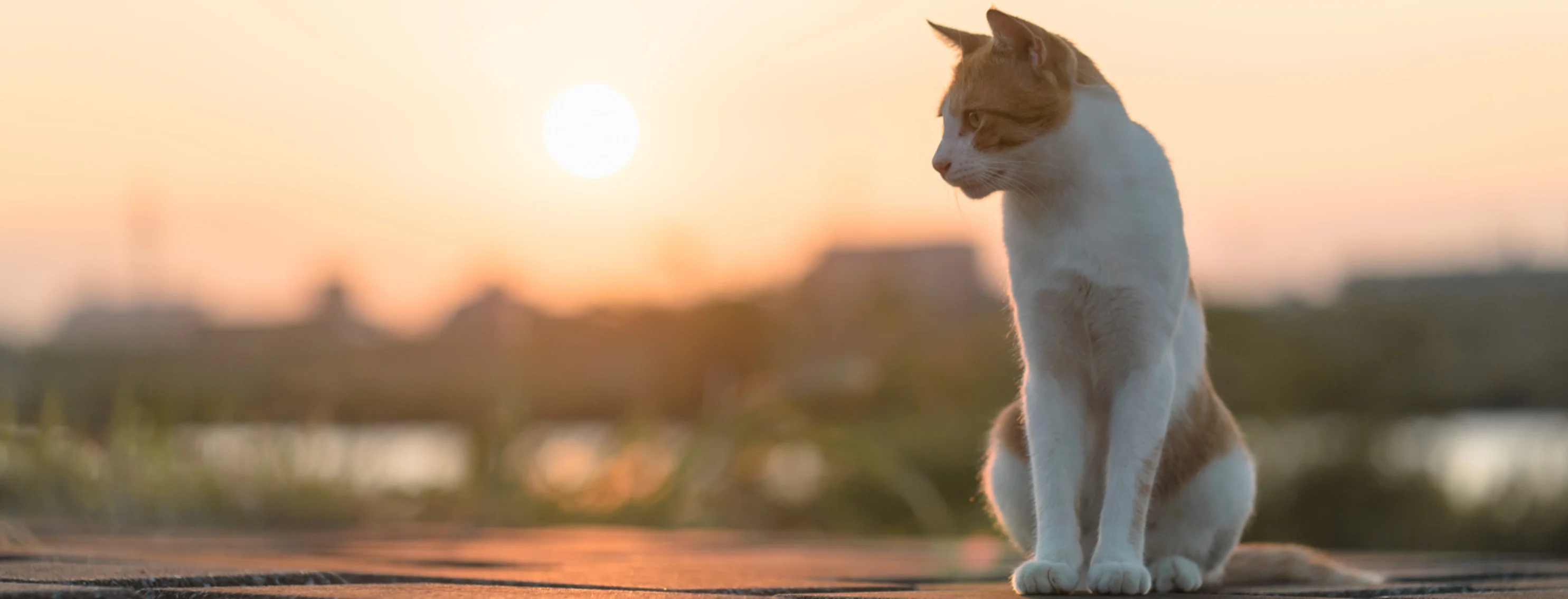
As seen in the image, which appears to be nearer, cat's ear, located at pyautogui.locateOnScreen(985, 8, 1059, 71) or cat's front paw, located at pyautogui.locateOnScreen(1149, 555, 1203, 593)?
cat's ear, located at pyautogui.locateOnScreen(985, 8, 1059, 71)

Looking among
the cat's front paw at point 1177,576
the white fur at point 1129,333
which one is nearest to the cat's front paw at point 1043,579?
the white fur at point 1129,333

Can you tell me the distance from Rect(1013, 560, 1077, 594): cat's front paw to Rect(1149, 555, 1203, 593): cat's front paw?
0.25 m

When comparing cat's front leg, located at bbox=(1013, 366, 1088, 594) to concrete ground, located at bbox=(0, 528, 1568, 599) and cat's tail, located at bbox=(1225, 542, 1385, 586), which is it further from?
cat's tail, located at bbox=(1225, 542, 1385, 586)

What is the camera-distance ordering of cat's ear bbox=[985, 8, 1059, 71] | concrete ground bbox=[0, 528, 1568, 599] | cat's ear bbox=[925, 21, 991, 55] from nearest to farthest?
concrete ground bbox=[0, 528, 1568, 599], cat's ear bbox=[985, 8, 1059, 71], cat's ear bbox=[925, 21, 991, 55]

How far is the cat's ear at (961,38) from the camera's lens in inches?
85.0

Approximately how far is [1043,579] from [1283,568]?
29.8 inches

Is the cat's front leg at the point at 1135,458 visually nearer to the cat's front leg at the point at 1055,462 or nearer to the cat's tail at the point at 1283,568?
the cat's front leg at the point at 1055,462

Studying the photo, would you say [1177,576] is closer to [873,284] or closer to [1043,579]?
[1043,579]

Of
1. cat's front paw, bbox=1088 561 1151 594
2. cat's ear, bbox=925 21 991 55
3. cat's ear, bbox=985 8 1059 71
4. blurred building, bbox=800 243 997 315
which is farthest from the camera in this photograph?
blurred building, bbox=800 243 997 315

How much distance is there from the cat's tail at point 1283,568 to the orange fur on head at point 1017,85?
95 cm

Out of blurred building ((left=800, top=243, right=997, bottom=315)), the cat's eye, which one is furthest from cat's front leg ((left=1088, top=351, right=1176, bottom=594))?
blurred building ((left=800, top=243, right=997, bottom=315))

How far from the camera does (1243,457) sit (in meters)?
2.18

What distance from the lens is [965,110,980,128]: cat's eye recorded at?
202 centimetres

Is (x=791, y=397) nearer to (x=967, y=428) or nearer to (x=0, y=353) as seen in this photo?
(x=967, y=428)
